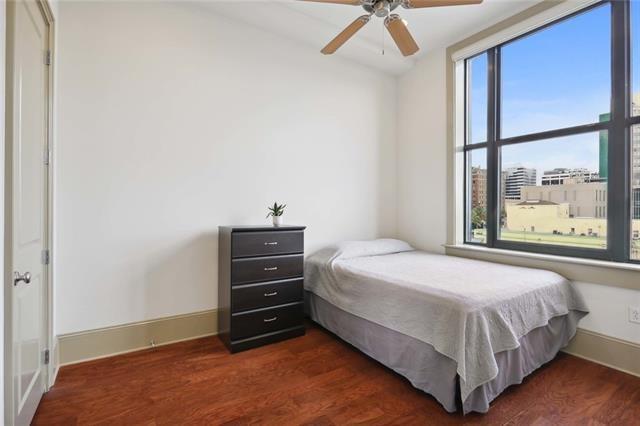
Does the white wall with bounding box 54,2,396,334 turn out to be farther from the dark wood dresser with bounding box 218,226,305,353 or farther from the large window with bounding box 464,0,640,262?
the large window with bounding box 464,0,640,262

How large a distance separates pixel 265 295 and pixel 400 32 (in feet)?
7.16

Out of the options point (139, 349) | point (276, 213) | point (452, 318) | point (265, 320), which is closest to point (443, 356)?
point (452, 318)

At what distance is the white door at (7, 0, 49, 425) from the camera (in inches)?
51.6

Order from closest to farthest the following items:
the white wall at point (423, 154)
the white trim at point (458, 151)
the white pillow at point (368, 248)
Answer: the white pillow at point (368, 248)
the white trim at point (458, 151)
the white wall at point (423, 154)

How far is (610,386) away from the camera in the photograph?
6.57ft

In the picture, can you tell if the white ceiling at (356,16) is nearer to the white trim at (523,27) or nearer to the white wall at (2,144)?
the white trim at (523,27)

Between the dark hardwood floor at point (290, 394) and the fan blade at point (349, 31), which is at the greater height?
the fan blade at point (349, 31)

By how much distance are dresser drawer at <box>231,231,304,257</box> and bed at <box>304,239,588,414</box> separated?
1.24ft

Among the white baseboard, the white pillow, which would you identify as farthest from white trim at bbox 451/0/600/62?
the white baseboard

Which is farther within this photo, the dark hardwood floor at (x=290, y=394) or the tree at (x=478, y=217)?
the tree at (x=478, y=217)

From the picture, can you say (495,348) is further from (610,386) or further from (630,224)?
(630,224)

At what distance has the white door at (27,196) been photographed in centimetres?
131

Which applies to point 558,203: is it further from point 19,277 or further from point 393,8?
point 19,277

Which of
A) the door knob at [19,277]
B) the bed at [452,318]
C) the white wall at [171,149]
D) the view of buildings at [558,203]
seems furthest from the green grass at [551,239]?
the door knob at [19,277]
